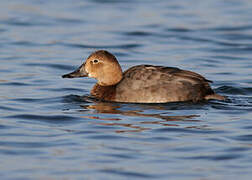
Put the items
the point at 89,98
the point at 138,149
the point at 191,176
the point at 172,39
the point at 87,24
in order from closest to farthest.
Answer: the point at 191,176, the point at 138,149, the point at 89,98, the point at 172,39, the point at 87,24

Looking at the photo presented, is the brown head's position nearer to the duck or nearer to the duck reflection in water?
the duck

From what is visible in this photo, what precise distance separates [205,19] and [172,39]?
2069mm

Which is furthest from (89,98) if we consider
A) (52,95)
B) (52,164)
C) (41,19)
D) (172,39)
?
(41,19)

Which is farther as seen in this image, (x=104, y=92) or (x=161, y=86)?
(x=104, y=92)

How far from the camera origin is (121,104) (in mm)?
10719

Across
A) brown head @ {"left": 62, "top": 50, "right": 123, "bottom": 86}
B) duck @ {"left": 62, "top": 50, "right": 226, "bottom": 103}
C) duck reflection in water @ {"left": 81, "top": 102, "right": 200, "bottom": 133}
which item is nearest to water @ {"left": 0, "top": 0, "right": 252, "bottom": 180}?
duck reflection in water @ {"left": 81, "top": 102, "right": 200, "bottom": 133}

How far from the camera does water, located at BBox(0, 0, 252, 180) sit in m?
7.70

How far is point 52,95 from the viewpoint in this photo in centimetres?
1161

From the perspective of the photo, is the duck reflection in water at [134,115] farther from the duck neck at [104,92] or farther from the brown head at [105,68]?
the brown head at [105,68]

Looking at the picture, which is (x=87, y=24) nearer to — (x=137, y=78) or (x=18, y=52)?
(x=18, y=52)

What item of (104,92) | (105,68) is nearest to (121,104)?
(104,92)

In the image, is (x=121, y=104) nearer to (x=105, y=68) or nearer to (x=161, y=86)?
(x=161, y=86)

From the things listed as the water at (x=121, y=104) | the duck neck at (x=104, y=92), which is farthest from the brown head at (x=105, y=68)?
the water at (x=121, y=104)

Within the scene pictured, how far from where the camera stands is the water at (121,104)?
7.70m
